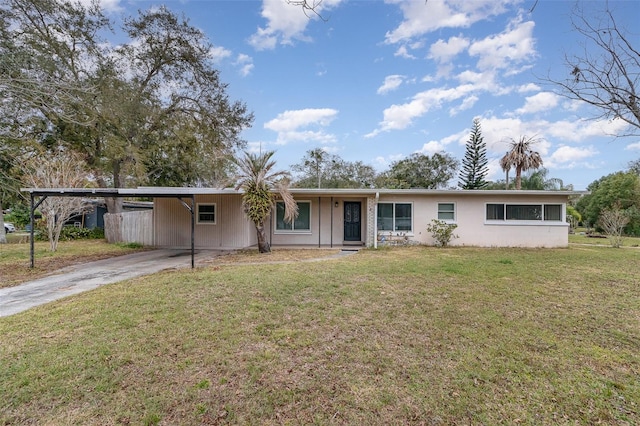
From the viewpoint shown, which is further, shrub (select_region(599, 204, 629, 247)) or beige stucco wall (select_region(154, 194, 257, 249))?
shrub (select_region(599, 204, 629, 247))

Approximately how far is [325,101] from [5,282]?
14.4 metres

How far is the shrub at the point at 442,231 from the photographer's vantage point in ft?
39.9

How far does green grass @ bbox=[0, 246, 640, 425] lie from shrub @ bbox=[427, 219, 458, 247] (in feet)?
20.4

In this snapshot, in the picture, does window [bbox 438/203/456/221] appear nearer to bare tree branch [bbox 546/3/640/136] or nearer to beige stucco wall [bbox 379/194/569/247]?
beige stucco wall [bbox 379/194/569/247]

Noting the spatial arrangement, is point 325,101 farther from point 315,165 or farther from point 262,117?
point 315,165

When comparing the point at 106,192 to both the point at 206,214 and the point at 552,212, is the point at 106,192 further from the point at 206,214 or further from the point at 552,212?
the point at 552,212

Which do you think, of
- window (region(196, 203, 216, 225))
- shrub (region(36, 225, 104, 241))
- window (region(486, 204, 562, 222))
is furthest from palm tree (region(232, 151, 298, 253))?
shrub (region(36, 225, 104, 241))

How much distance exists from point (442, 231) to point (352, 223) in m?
3.67

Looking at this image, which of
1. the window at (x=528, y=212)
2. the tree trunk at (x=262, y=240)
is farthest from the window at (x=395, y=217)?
the tree trunk at (x=262, y=240)

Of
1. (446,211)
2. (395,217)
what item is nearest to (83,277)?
(395,217)

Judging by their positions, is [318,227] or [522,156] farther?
[522,156]

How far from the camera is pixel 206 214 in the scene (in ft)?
40.9

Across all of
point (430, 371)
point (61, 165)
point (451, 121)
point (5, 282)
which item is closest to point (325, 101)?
point (451, 121)

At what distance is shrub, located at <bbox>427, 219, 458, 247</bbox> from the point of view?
12164mm
